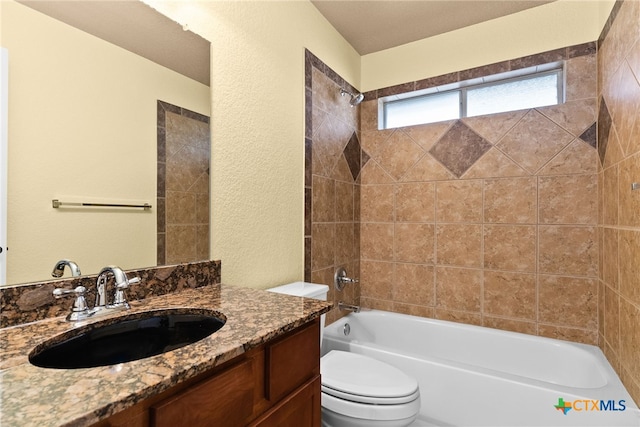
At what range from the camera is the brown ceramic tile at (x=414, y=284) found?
2406 millimetres

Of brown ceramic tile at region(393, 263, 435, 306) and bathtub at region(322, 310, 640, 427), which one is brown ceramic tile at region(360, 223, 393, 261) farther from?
bathtub at region(322, 310, 640, 427)

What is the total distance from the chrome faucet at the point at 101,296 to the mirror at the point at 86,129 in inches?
2.9

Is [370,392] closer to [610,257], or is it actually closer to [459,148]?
[610,257]

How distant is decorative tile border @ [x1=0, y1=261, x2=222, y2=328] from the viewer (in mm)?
838

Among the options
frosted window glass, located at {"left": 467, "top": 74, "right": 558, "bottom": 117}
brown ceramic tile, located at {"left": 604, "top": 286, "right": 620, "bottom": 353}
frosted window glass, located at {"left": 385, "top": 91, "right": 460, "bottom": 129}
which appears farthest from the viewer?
frosted window glass, located at {"left": 385, "top": 91, "right": 460, "bottom": 129}

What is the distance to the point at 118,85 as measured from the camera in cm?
107

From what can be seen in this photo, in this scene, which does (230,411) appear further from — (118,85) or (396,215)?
(396,215)

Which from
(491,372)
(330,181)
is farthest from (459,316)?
(330,181)

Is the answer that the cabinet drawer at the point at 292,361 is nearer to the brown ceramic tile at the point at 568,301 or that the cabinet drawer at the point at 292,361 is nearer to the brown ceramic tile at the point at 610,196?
the brown ceramic tile at the point at 610,196

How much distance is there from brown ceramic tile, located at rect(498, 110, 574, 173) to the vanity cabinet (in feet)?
6.06

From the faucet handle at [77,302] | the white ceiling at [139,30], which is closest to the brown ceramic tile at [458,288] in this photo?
the white ceiling at [139,30]

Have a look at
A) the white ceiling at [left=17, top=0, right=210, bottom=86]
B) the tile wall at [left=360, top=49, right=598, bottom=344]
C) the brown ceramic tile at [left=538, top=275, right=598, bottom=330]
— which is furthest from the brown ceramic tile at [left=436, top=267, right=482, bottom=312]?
the white ceiling at [left=17, top=0, right=210, bottom=86]

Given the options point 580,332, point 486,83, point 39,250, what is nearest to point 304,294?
point 39,250

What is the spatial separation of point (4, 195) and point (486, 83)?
268 centimetres
